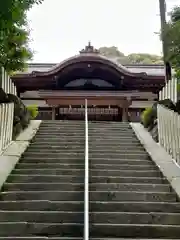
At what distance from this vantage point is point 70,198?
20.4 ft

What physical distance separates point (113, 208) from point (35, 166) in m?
2.33

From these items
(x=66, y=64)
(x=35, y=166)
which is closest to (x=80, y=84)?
(x=66, y=64)

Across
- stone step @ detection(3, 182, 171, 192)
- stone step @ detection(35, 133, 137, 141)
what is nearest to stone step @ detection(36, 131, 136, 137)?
stone step @ detection(35, 133, 137, 141)

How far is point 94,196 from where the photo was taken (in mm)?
6328

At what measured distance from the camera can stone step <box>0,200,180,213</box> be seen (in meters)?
5.91

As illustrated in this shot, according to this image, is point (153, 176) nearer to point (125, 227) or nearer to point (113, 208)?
point (113, 208)

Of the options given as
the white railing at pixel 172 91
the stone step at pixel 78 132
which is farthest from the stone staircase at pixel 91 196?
the white railing at pixel 172 91

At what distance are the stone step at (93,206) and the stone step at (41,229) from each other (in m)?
0.55

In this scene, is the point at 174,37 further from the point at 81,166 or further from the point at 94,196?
the point at 94,196

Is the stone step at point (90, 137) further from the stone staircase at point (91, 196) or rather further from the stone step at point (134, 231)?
the stone step at point (134, 231)

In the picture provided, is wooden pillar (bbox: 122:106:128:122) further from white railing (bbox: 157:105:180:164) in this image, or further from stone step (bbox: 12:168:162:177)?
stone step (bbox: 12:168:162:177)

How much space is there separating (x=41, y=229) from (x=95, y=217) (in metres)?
0.77

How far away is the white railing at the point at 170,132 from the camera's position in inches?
313

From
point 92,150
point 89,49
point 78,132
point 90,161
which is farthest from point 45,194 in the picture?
point 89,49
